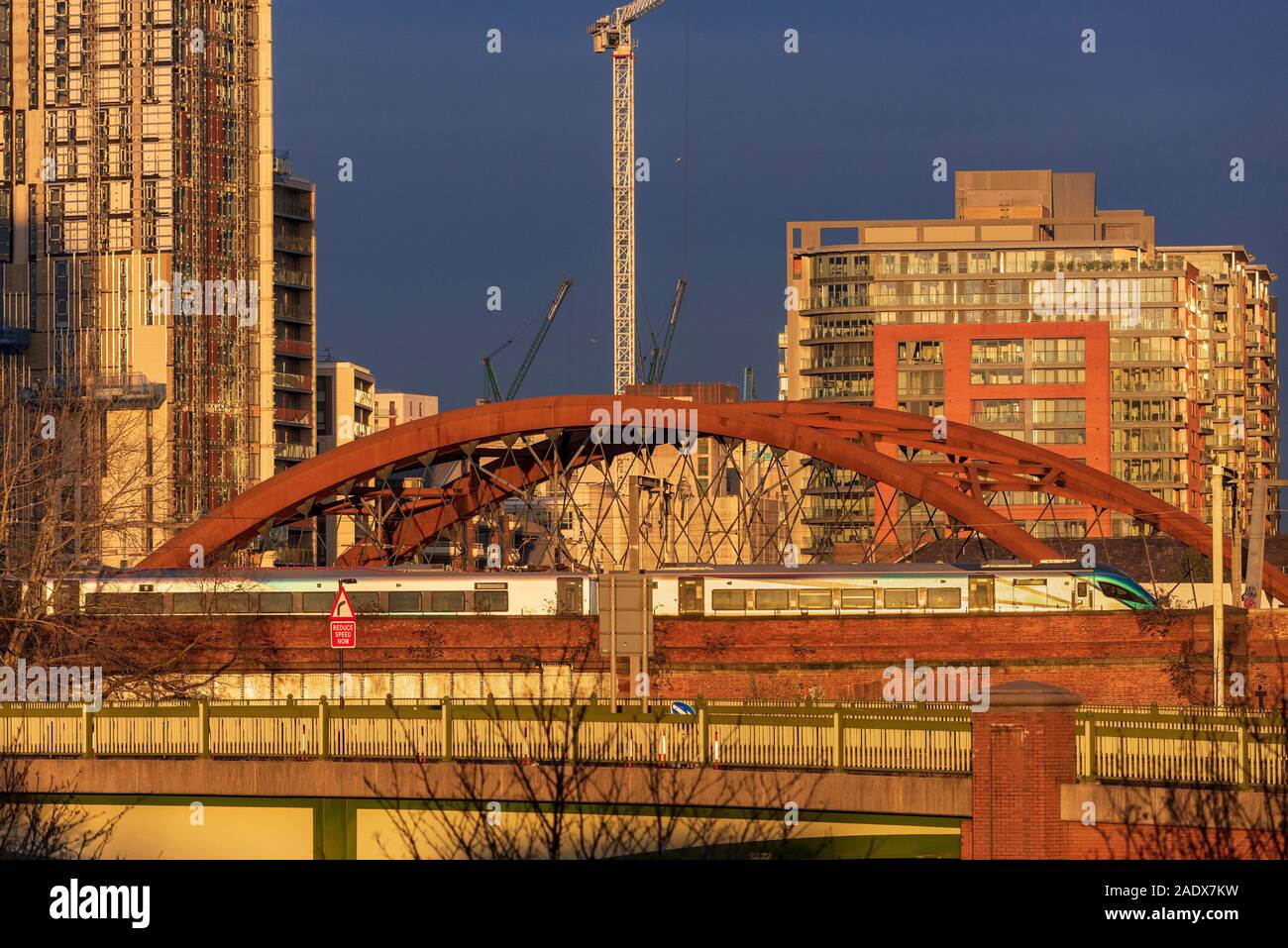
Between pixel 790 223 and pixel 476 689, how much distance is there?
118959 millimetres

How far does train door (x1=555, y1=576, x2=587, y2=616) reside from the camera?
222ft

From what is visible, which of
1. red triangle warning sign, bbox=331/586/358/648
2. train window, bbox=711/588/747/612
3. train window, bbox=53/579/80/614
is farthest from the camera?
train window, bbox=711/588/747/612

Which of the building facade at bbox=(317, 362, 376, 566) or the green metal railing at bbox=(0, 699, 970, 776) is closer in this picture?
the green metal railing at bbox=(0, 699, 970, 776)

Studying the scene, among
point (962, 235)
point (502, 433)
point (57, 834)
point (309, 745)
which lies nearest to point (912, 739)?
point (309, 745)

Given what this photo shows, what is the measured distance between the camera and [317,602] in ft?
226

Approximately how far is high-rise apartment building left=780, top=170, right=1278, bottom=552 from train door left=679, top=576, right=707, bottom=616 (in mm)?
87047

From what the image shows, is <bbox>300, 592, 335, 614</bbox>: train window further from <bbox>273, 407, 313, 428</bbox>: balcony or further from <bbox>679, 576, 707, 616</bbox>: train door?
<bbox>273, 407, 313, 428</bbox>: balcony

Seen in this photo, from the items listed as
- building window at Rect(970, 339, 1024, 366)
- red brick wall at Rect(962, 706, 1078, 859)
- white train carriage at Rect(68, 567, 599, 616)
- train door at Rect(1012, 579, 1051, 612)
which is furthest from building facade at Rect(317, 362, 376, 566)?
red brick wall at Rect(962, 706, 1078, 859)

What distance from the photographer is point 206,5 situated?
448ft

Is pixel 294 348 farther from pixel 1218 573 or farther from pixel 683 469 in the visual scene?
pixel 1218 573

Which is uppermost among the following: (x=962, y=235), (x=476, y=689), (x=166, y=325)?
(x=962, y=235)

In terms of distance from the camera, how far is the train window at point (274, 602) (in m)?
68.7

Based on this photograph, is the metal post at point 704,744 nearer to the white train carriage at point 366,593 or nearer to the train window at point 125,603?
the train window at point 125,603

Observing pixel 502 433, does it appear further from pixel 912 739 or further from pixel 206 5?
pixel 206 5
